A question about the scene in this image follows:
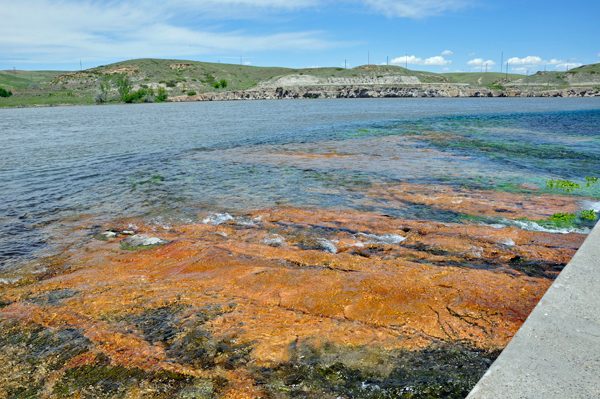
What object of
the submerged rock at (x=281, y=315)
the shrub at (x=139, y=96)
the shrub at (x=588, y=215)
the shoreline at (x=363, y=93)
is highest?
the shoreline at (x=363, y=93)

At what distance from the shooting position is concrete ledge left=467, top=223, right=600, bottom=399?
9.91 feet

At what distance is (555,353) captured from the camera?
11.2ft

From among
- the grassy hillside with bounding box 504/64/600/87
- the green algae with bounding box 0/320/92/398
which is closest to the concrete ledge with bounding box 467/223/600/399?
the green algae with bounding box 0/320/92/398

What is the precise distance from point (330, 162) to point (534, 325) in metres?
15.7

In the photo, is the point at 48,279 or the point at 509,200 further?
the point at 509,200

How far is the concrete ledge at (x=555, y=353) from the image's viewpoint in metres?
3.02

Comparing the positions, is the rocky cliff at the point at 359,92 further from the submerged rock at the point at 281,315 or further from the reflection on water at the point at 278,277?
the submerged rock at the point at 281,315

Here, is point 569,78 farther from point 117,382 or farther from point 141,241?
point 117,382

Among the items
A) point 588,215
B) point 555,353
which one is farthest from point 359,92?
point 555,353

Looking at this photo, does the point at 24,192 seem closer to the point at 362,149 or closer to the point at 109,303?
the point at 109,303

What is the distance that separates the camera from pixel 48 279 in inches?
280

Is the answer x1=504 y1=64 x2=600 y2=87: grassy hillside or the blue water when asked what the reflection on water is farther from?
x1=504 y1=64 x2=600 y2=87: grassy hillside

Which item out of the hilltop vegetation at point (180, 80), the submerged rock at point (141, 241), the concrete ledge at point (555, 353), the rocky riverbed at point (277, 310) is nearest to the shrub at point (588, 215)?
the rocky riverbed at point (277, 310)

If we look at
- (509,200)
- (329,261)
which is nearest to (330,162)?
(509,200)
